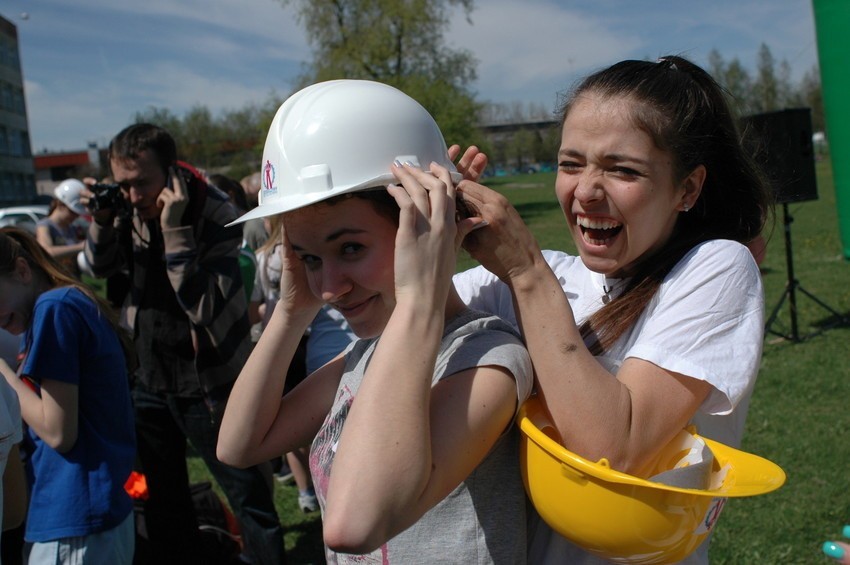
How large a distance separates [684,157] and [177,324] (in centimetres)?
316

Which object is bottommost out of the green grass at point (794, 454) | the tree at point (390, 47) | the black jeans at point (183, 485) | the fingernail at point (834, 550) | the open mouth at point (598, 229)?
the green grass at point (794, 454)

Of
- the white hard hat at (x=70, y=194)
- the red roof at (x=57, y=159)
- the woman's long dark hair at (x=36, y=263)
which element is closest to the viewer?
the woman's long dark hair at (x=36, y=263)

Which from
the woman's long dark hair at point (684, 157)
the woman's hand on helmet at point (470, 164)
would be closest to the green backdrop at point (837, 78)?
the woman's long dark hair at point (684, 157)

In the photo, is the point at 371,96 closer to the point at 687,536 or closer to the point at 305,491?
the point at 687,536

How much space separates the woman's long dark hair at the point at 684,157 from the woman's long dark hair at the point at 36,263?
222cm

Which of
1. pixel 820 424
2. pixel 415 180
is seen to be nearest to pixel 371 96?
pixel 415 180

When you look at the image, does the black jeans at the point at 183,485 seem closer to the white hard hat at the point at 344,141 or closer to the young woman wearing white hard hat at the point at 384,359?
the young woman wearing white hard hat at the point at 384,359

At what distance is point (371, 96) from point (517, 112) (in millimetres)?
64522

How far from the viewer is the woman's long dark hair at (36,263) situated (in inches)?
117

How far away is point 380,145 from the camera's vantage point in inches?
59.3

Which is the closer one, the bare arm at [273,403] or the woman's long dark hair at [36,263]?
the bare arm at [273,403]

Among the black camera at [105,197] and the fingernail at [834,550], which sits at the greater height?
the black camera at [105,197]

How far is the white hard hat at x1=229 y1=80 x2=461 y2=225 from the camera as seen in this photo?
1.50m

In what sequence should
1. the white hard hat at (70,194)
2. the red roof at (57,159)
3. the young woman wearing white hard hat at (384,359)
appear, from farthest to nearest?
the red roof at (57,159) → the white hard hat at (70,194) → the young woman wearing white hard hat at (384,359)
